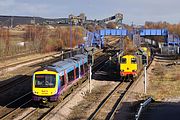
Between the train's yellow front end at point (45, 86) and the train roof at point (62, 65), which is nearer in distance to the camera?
the train's yellow front end at point (45, 86)

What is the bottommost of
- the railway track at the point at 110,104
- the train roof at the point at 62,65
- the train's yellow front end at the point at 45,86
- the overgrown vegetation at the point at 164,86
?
the railway track at the point at 110,104

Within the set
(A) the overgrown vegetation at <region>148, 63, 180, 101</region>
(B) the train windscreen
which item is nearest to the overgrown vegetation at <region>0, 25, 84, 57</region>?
(A) the overgrown vegetation at <region>148, 63, 180, 101</region>

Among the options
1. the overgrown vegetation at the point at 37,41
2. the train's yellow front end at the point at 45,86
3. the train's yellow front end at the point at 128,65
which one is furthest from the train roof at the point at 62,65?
the overgrown vegetation at the point at 37,41

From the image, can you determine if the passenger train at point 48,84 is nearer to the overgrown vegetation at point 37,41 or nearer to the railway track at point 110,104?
the railway track at point 110,104

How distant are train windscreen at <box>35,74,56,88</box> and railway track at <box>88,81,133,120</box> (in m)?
3.17

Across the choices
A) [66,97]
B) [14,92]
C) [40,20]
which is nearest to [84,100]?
[66,97]

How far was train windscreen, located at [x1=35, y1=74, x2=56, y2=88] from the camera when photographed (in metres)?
22.9

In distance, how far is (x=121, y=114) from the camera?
21.1 meters

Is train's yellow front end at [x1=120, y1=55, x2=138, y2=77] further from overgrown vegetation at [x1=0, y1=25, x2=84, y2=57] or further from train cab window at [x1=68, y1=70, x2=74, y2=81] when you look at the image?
overgrown vegetation at [x1=0, y1=25, x2=84, y2=57]

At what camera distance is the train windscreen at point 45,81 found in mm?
22875

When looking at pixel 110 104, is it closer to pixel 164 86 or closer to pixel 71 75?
pixel 71 75

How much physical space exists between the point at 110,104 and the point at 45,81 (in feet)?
14.9

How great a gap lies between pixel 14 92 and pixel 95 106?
834 cm

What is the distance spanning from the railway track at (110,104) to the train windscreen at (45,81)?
10.4 ft
